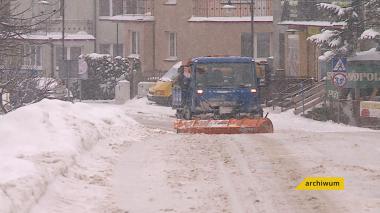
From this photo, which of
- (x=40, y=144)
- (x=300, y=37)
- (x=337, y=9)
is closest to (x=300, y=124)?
(x=337, y=9)

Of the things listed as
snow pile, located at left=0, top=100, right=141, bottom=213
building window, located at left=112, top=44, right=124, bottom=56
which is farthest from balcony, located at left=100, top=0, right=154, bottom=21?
snow pile, located at left=0, top=100, right=141, bottom=213

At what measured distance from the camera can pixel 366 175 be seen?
395 inches

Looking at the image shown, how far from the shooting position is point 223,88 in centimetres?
2127

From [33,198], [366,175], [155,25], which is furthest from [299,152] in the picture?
[155,25]

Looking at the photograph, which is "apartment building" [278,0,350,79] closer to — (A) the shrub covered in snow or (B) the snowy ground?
(A) the shrub covered in snow

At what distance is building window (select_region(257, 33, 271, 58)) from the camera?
137ft

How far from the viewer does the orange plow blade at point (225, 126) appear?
19609 millimetres

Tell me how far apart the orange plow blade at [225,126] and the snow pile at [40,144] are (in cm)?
467

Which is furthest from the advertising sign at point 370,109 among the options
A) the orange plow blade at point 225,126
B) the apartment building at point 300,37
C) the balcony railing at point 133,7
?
the balcony railing at point 133,7

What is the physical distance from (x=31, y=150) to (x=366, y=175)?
4418mm

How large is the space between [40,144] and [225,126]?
10.1 meters

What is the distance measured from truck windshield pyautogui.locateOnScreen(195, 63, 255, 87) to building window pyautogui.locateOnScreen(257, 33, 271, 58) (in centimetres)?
2077

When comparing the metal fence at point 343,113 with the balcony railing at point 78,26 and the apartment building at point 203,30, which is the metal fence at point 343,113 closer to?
the apartment building at point 203,30

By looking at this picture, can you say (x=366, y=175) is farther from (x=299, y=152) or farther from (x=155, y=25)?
(x=155, y=25)
